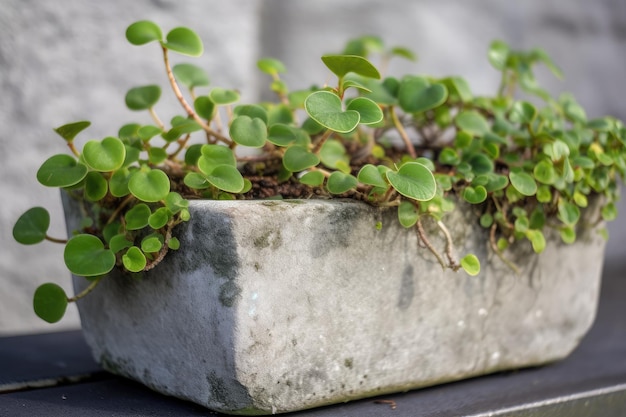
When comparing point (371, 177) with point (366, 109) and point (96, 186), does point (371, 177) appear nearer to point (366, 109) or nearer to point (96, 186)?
point (366, 109)

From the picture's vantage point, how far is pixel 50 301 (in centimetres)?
78

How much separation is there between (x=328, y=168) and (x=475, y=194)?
0.20 meters

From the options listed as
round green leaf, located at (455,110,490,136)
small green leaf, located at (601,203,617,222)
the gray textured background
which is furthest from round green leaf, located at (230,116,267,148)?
the gray textured background

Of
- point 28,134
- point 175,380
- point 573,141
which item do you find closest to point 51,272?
point 28,134

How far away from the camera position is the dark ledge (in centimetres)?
75

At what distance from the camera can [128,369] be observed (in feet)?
2.72

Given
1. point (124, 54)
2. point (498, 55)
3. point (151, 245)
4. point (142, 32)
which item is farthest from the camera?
point (124, 54)

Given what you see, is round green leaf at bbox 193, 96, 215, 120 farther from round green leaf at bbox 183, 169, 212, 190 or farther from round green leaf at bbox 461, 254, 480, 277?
round green leaf at bbox 461, 254, 480, 277

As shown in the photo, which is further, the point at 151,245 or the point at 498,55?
the point at 498,55

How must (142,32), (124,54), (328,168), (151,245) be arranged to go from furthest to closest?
(124,54) → (328,168) → (142,32) → (151,245)

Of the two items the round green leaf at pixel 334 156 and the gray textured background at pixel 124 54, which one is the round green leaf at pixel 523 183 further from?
the gray textured background at pixel 124 54

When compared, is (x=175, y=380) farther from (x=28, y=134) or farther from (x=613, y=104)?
(x=613, y=104)

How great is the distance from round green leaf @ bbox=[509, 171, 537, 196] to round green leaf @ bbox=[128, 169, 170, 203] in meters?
0.38

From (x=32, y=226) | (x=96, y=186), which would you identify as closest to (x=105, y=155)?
(x=96, y=186)
